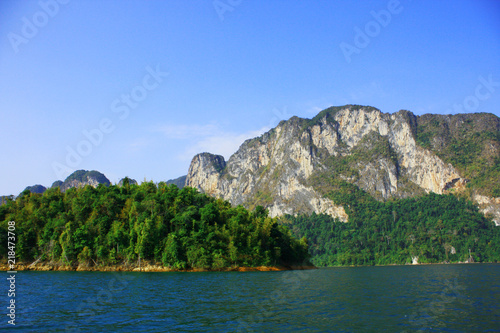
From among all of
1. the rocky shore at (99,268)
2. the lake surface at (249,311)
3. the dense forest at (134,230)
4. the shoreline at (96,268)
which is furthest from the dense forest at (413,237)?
the lake surface at (249,311)

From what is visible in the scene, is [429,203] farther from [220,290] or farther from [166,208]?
[220,290]

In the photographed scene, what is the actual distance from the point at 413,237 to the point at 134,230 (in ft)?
475

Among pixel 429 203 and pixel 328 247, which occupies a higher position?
pixel 429 203

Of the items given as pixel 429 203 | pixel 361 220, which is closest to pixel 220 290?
pixel 361 220

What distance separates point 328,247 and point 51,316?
173m

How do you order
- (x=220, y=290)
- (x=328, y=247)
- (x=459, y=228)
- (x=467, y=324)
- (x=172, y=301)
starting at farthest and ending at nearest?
(x=328, y=247)
(x=459, y=228)
(x=220, y=290)
(x=172, y=301)
(x=467, y=324)

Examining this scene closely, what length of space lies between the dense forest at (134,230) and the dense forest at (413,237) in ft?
336

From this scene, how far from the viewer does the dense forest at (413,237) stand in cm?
15275

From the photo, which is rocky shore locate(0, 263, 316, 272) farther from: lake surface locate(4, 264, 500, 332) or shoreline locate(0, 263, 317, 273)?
lake surface locate(4, 264, 500, 332)

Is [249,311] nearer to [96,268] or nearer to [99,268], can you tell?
[99,268]

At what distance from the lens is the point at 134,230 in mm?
62594

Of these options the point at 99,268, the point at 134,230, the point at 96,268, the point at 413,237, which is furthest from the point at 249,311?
the point at 413,237

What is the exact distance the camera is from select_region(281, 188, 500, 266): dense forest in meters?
153

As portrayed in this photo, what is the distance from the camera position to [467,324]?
17.7 meters
